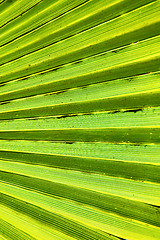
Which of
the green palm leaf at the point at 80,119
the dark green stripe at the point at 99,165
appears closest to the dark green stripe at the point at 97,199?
the green palm leaf at the point at 80,119

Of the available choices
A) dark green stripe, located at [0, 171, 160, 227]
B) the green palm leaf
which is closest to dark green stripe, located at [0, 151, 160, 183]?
the green palm leaf

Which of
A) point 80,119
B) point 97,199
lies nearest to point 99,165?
point 97,199

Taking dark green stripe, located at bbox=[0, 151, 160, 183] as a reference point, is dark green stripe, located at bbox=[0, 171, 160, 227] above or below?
below

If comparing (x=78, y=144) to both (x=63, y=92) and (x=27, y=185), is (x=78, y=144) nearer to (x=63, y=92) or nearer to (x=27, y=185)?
(x=63, y=92)

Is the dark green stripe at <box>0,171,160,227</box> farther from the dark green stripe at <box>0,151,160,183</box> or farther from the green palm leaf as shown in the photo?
the dark green stripe at <box>0,151,160,183</box>

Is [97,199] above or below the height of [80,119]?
below

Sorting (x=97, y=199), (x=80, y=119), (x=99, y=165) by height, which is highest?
(x=80, y=119)

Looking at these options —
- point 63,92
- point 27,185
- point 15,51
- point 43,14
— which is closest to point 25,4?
point 43,14

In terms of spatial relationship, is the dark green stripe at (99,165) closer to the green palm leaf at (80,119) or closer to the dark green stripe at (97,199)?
the green palm leaf at (80,119)

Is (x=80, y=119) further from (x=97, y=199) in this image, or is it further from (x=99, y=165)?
(x=97, y=199)
